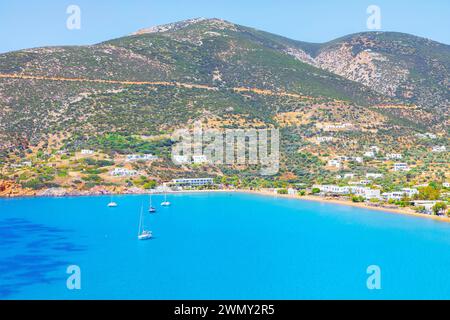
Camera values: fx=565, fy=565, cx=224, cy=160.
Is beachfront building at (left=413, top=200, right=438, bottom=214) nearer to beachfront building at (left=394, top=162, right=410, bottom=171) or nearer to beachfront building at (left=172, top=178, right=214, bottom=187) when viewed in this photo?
beachfront building at (left=394, top=162, right=410, bottom=171)

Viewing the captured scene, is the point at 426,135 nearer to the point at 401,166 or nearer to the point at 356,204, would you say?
the point at 401,166

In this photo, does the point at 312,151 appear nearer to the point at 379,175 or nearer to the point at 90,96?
the point at 379,175

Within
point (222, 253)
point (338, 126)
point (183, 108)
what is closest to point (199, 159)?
point (183, 108)

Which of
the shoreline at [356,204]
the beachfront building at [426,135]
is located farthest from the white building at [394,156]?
the shoreline at [356,204]

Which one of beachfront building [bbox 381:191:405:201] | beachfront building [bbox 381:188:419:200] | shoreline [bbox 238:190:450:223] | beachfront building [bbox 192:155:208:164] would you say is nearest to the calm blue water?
shoreline [bbox 238:190:450:223]

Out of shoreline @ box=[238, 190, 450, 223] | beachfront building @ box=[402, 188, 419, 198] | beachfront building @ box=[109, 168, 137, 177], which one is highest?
beachfront building @ box=[109, 168, 137, 177]

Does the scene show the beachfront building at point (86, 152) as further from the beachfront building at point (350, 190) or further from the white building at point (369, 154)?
the white building at point (369, 154)

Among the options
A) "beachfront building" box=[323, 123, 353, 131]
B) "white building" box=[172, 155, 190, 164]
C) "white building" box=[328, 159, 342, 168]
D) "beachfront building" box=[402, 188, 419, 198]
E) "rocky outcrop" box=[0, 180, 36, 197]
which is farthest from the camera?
"beachfront building" box=[323, 123, 353, 131]

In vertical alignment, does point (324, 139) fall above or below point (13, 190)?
above
